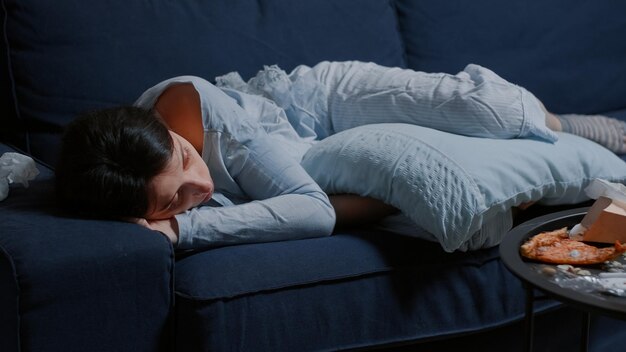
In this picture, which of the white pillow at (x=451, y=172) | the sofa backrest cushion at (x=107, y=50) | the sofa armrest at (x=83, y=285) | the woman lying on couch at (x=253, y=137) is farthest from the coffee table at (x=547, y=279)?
the sofa backrest cushion at (x=107, y=50)

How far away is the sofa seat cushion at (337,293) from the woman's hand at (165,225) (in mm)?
47

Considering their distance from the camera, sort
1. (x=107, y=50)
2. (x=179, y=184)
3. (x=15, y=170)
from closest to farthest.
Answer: (x=179, y=184)
(x=15, y=170)
(x=107, y=50)

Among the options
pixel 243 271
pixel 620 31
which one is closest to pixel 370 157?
pixel 243 271

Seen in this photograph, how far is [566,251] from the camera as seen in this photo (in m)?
1.20

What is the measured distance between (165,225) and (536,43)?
1270mm

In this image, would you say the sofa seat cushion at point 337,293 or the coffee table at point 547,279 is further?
the sofa seat cushion at point 337,293

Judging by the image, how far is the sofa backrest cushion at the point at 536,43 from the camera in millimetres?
2143

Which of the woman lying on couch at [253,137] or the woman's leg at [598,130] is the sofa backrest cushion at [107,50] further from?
the woman's leg at [598,130]

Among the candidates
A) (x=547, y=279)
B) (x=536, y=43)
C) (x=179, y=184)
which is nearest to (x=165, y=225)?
(x=179, y=184)

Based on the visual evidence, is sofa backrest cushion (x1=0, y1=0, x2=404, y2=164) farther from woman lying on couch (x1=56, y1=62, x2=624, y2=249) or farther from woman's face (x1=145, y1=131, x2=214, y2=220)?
woman's face (x1=145, y1=131, x2=214, y2=220)

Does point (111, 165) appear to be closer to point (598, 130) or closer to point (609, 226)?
point (609, 226)

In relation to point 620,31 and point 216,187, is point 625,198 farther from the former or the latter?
point 620,31

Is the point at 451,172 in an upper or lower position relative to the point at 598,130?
upper

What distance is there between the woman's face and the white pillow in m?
0.27
